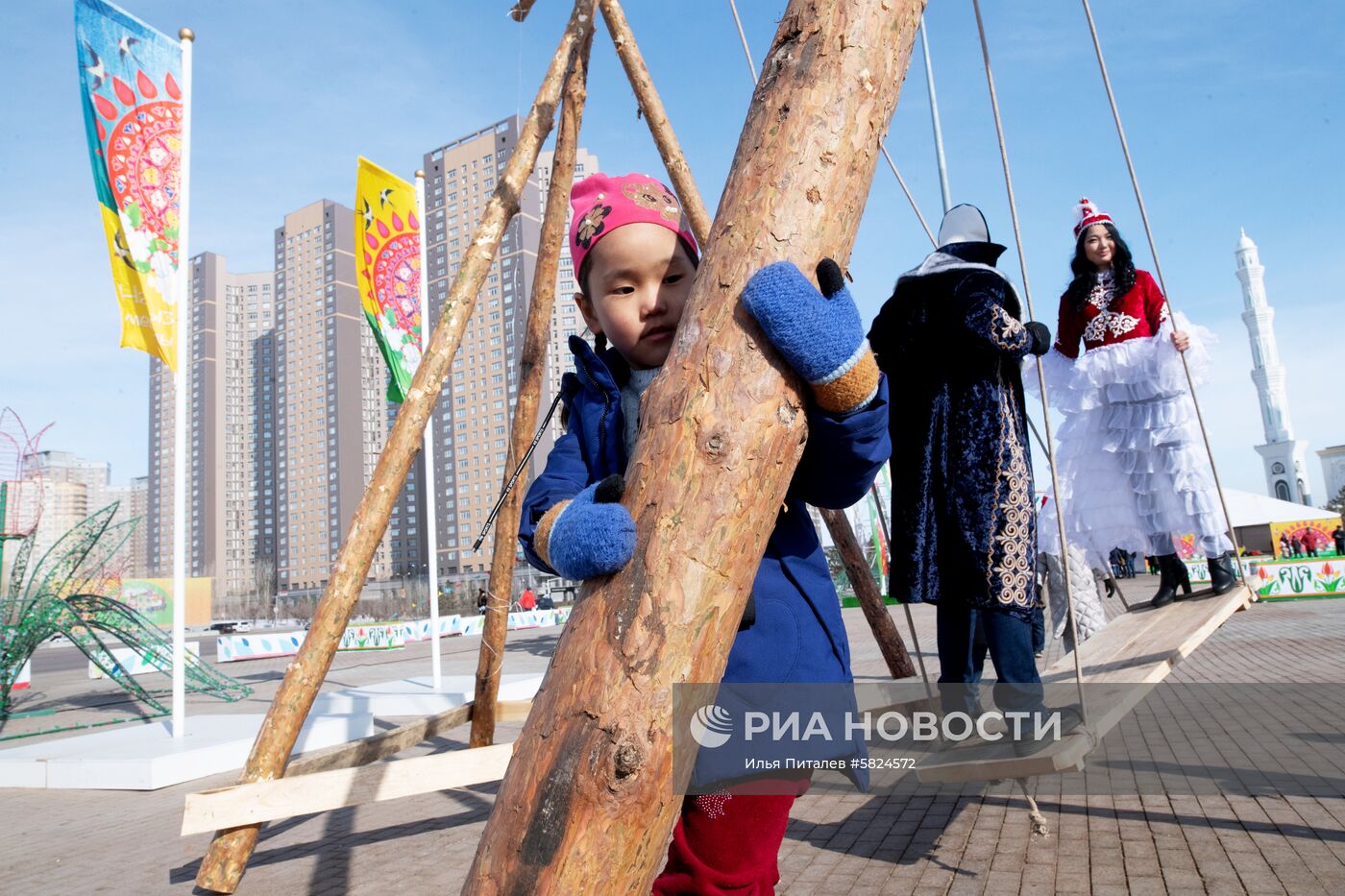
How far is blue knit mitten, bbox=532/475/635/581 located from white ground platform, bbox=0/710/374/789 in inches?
254

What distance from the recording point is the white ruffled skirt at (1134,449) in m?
3.98

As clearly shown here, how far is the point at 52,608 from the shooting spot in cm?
925

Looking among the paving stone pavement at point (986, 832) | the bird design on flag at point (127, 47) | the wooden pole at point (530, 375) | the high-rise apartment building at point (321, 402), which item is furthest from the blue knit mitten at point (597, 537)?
the high-rise apartment building at point (321, 402)

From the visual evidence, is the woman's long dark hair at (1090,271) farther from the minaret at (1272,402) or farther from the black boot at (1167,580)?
the minaret at (1272,402)

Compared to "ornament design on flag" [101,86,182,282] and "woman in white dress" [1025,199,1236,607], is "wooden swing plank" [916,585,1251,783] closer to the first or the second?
"woman in white dress" [1025,199,1236,607]

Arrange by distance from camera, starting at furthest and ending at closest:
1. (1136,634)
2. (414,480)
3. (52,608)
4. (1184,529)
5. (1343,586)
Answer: (414,480)
(1343,586)
(52,608)
(1184,529)
(1136,634)

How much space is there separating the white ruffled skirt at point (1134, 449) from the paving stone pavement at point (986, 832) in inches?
46.3

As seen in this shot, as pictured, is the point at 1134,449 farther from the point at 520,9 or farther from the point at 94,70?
the point at 94,70

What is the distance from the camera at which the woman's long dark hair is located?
4203 millimetres

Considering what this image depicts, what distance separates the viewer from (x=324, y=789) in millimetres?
2949

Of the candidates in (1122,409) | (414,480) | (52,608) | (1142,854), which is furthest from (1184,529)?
(414,480)

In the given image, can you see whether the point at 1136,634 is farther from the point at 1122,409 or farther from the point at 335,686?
the point at 335,686

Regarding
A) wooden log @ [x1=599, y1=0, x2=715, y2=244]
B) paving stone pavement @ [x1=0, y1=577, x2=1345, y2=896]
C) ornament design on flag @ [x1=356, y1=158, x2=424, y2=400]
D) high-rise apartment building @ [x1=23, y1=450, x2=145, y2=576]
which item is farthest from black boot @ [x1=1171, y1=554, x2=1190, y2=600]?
high-rise apartment building @ [x1=23, y1=450, x2=145, y2=576]

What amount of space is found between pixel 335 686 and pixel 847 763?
423 inches
